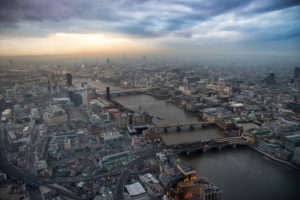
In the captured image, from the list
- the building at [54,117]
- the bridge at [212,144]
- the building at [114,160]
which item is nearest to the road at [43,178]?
the building at [114,160]

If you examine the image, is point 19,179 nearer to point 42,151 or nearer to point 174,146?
point 42,151

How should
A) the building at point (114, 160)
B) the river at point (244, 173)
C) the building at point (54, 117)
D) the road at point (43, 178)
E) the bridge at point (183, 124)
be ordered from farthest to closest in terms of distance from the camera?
the bridge at point (183, 124), the building at point (54, 117), the building at point (114, 160), the river at point (244, 173), the road at point (43, 178)

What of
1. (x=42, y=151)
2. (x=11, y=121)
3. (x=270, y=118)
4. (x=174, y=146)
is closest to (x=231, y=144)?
(x=174, y=146)

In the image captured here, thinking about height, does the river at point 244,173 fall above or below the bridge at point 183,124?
below

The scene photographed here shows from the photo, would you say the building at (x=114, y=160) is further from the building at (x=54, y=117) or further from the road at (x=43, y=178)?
the building at (x=54, y=117)

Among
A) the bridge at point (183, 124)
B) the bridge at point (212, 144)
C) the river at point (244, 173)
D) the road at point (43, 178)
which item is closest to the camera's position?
the road at point (43, 178)

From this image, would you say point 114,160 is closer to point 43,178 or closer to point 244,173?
point 43,178

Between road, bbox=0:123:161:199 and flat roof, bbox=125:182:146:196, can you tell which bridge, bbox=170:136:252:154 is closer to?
road, bbox=0:123:161:199

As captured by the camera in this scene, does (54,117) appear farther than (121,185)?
Yes

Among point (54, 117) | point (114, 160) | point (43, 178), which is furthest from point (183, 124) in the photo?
point (43, 178)
